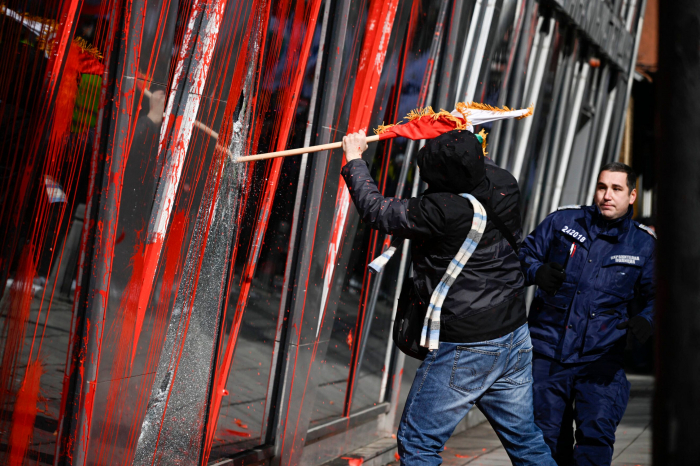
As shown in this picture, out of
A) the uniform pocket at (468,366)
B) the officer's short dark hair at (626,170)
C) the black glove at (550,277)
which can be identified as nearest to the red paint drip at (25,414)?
the uniform pocket at (468,366)

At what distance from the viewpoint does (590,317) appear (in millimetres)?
3715

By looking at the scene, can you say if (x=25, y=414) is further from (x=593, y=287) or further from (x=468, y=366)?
(x=593, y=287)

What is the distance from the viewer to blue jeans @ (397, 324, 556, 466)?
304cm

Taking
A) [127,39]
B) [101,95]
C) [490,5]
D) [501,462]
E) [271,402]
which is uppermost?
[490,5]

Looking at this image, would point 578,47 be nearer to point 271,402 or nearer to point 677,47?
point 271,402

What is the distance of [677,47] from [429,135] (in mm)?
2356

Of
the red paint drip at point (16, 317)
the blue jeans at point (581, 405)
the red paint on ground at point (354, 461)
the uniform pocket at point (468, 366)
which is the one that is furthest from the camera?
the red paint on ground at point (354, 461)

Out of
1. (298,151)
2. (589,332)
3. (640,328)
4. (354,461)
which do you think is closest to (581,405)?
(589,332)

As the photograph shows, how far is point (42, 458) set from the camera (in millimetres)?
2980

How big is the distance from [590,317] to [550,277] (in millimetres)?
285

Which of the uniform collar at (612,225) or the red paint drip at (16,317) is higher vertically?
the uniform collar at (612,225)

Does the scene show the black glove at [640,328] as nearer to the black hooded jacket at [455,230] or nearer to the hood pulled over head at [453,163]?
the black hooded jacket at [455,230]

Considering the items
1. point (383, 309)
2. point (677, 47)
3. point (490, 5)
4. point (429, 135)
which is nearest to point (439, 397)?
point (429, 135)

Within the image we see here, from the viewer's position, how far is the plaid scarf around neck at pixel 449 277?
116 inches
